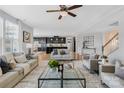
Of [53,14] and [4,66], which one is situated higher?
[53,14]

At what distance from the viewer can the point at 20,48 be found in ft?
28.5

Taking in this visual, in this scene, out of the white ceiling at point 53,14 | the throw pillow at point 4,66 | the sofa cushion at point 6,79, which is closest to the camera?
the sofa cushion at point 6,79

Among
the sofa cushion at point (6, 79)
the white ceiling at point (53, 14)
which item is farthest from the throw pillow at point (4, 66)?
the white ceiling at point (53, 14)

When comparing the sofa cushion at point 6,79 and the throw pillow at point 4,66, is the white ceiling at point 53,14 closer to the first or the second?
the throw pillow at point 4,66

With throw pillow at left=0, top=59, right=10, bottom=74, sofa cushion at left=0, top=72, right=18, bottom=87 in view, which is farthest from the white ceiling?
sofa cushion at left=0, top=72, right=18, bottom=87

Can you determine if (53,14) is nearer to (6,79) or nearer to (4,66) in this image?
(4,66)

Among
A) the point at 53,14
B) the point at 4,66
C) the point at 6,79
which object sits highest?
the point at 53,14

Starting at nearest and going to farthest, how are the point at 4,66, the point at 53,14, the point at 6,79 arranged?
the point at 6,79 → the point at 4,66 → the point at 53,14

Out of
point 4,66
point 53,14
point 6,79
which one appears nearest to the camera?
point 6,79

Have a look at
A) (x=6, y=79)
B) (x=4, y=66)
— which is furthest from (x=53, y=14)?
(x=6, y=79)

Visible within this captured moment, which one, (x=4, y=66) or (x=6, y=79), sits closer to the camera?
(x=6, y=79)
